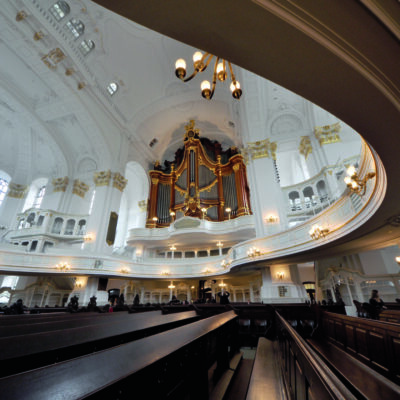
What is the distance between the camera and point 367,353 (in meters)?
3.44

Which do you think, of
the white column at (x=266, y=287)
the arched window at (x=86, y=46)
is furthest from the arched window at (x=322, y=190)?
the arched window at (x=86, y=46)

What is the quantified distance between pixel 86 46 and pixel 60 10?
218 centimetres

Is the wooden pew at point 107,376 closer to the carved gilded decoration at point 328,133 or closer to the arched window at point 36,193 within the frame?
the carved gilded decoration at point 328,133

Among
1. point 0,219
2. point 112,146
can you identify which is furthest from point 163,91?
point 0,219

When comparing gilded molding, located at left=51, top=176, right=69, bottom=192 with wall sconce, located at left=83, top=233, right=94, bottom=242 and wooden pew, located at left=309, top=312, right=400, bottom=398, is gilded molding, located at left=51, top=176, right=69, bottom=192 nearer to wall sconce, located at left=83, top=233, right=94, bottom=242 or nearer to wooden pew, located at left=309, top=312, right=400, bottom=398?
wall sconce, located at left=83, top=233, right=94, bottom=242

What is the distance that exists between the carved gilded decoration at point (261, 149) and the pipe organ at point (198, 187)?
4307 mm

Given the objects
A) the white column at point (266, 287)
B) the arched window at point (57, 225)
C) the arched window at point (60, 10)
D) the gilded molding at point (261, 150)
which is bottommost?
the white column at point (266, 287)

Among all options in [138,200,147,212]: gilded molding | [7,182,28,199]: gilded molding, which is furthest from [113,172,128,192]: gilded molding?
[7,182,28,199]: gilded molding

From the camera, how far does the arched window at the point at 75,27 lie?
512 inches

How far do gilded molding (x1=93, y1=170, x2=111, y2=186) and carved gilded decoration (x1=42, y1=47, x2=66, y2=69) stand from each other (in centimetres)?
724

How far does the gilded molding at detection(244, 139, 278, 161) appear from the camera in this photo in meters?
14.1

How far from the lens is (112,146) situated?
1781cm

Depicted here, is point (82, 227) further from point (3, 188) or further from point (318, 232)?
point (318, 232)

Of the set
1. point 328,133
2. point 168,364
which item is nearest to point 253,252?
point 328,133
